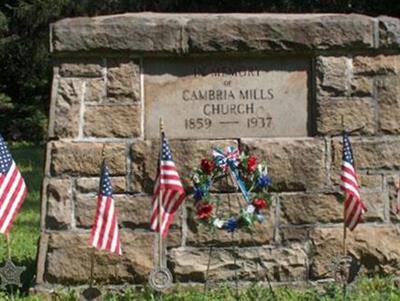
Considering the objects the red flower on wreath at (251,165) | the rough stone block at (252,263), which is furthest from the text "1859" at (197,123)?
the rough stone block at (252,263)

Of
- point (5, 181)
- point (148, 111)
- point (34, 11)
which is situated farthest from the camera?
point (34, 11)

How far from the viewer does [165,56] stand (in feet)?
20.1

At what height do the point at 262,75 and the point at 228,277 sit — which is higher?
the point at 262,75

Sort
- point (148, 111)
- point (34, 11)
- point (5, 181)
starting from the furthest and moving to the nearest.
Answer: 1. point (34, 11)
2. point (148, 111)
3. point (5, 181)

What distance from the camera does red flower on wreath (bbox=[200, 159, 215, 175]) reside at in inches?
238

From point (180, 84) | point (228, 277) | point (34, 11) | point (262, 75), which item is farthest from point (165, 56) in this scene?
point (34, 11)

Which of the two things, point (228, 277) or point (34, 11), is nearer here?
point (228, 277)

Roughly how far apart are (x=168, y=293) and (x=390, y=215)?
5.30 feet

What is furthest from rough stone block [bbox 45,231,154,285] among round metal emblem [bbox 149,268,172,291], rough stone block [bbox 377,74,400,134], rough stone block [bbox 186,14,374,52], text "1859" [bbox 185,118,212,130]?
rough stone block [bbox 377,74,400,134]

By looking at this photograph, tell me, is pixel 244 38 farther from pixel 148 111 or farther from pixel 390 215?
pixel 390 215

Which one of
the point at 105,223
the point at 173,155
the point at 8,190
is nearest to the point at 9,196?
the point at 8,190

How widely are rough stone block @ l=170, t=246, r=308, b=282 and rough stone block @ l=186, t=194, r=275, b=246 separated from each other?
0.18ft

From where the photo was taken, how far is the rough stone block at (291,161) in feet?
20.1

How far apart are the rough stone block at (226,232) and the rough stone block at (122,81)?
0.84m
